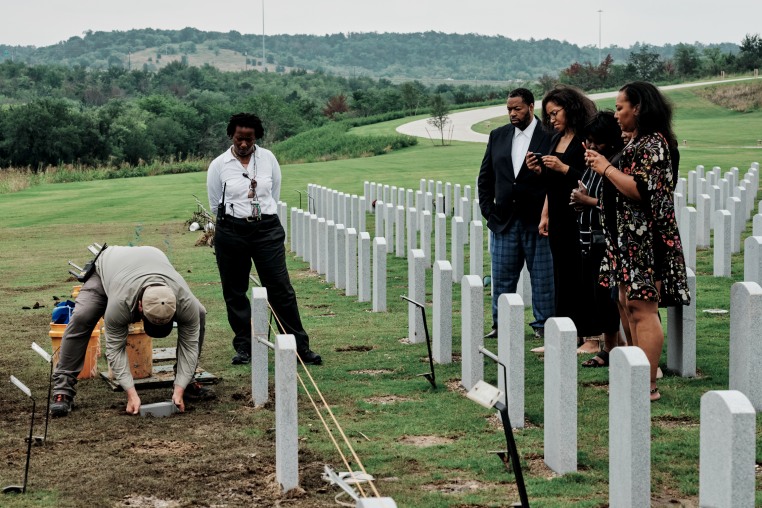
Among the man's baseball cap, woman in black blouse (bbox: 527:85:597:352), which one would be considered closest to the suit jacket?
woman in black blouse (bbox: 527:85:597:352)

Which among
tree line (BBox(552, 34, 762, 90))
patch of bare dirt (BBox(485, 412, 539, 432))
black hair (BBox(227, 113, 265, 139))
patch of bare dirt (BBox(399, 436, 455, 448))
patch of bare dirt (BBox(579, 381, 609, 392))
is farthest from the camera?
tree line (BBox(552, 34, 762, 90))

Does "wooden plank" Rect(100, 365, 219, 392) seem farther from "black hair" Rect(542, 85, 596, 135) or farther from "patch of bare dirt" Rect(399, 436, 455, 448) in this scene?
"black hair" Rect(542, 85, 596, 135)

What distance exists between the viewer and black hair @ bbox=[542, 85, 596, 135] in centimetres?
822

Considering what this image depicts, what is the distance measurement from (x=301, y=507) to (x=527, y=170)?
4.65m

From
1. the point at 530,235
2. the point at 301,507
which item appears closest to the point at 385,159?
the point at 530,235

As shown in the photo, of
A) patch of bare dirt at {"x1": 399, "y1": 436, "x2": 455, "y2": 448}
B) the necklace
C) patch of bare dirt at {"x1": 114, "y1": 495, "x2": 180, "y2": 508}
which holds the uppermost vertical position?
the necklace

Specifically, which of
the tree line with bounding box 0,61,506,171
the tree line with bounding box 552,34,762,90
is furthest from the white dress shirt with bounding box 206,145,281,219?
the tree line with bounding box 552,34,762,90

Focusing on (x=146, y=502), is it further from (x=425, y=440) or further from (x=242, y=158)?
(x=242, y=158)

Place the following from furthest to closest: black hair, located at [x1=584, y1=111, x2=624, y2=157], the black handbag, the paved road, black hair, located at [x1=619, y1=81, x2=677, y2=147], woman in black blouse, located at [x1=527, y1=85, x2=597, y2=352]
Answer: the paved road < woman in black blouse, located at [x1=527, y1=85, x2=597, y2=352] < the black handbag < black hair, located at [x1=584, y1=111, x2=624, y2=157] < black hair, located at [x1=619, y1=81, x2=677, y2=147]

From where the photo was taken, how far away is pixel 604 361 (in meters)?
8.10

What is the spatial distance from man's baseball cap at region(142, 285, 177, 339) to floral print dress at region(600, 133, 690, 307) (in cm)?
301

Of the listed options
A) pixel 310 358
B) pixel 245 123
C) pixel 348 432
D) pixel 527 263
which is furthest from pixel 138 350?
pixel 527 263

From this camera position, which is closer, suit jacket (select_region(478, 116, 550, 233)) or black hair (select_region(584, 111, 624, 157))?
black hair (select_region(584, 111, 624, 157))

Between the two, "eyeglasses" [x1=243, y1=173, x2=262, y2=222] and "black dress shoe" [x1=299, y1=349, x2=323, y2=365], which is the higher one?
"eyeglasses" [x1=243, y1=173, x2=262, y2=222]
